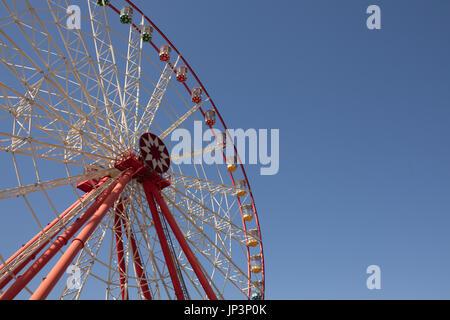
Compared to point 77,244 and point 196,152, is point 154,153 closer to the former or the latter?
point 196,152

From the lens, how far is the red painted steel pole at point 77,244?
9.22 meters

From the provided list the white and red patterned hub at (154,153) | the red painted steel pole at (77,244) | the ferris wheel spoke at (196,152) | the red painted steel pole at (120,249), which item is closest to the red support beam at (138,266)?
the red painted steel pole at (120,249)

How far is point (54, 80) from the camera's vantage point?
11.7m

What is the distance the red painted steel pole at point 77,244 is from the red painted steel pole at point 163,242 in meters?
1.00

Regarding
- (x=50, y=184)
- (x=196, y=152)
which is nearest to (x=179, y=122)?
(x=196, y=152)

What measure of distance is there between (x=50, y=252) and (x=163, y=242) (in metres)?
Answer: 4.63

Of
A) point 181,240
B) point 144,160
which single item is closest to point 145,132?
point 144,160

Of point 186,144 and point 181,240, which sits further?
point 186,144

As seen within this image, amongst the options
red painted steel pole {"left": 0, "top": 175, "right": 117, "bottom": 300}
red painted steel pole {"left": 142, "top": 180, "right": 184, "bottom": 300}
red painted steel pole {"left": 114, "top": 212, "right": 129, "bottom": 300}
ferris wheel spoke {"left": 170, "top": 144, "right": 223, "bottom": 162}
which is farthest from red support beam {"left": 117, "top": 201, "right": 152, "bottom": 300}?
ferris wheel spoke {"left": 170, "top": 144, "right": 223, "bottom": 162}

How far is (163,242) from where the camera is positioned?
14.7 m

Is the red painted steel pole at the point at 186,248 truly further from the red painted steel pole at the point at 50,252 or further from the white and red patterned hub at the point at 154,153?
the red painted steel pole at the point at 50,252

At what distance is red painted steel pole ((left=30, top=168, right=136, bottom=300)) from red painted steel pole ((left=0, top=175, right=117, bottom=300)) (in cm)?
26
